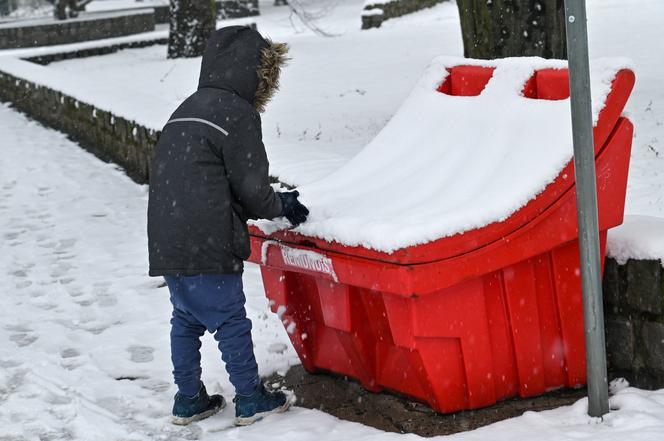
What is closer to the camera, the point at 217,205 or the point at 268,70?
the point at 217,205

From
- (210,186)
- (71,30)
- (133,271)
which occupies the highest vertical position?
(210,186)

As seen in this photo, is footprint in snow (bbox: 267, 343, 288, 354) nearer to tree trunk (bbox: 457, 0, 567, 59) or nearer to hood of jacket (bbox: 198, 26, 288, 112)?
hood of jacket (bbox: 198, 26, 288, 112)

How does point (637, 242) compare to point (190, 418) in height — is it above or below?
above

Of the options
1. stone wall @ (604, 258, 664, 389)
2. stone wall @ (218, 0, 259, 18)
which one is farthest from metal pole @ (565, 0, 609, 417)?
stone wall @ (218, 0, 259, 18)

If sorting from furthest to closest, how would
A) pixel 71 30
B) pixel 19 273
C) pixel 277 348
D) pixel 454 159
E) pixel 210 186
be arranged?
pixel 71 30 < pixel 19 273 < pixel 277 348 < pixel 454 159 < pixel 210 186

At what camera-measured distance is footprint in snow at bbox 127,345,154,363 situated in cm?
473

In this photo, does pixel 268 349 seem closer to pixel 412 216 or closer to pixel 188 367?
pixel 188 367

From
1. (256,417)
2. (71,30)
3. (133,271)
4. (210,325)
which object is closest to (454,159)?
(210,325)

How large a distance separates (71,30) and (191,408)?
22715 mm

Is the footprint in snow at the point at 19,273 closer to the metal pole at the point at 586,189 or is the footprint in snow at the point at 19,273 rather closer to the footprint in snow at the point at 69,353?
the footprint in snow at the point at 69,353

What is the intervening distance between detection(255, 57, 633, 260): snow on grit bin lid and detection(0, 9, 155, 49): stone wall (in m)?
22.1

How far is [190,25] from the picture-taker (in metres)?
17.9

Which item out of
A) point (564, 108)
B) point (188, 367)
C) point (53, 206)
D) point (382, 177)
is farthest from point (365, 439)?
point (53, 206)

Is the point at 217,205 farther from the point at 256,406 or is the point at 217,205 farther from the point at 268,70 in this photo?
the point at 256,406
